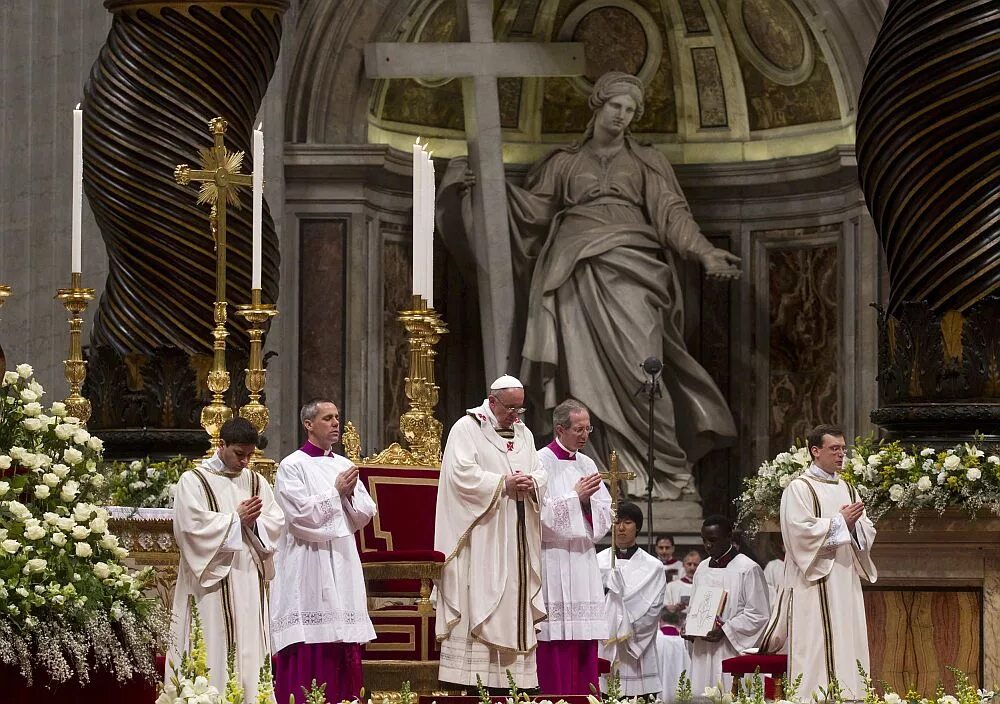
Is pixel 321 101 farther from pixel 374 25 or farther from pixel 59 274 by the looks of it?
pixel 59 274

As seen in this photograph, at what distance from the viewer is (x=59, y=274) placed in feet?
39.8

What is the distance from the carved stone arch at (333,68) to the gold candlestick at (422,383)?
3876 mm

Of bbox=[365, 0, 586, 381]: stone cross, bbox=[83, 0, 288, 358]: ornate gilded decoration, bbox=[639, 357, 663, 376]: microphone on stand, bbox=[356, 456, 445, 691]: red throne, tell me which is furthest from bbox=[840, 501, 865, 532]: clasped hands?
bbox=[365, 0, 586, 381]: stone cross

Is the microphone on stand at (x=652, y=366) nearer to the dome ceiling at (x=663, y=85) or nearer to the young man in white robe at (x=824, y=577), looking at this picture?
the dome ceiling at (x=663, y=85)

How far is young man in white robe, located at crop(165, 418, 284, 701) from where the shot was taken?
25.5 feet

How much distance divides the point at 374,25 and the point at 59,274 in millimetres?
2752

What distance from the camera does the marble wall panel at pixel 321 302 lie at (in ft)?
44.4

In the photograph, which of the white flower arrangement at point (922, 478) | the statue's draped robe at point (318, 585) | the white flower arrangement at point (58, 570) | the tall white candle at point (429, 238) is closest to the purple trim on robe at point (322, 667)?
the statue's draped robe at point (318, 585)

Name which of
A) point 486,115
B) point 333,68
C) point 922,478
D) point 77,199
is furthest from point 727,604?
point 333,68

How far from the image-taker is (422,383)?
31.2ft

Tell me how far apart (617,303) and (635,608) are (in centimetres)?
305

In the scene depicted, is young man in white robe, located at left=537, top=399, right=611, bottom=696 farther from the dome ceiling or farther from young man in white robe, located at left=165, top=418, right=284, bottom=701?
the dome ceiling

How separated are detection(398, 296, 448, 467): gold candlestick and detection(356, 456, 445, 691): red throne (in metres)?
0.13

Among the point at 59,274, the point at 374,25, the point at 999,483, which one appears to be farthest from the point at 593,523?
the point at 374,25
